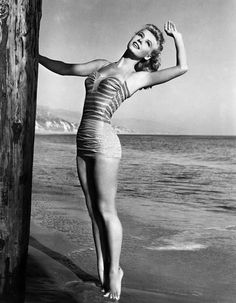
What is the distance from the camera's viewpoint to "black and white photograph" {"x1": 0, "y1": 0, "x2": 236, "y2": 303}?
215 centimetres

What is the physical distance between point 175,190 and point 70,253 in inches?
159

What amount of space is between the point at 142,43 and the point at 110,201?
2.13 feet

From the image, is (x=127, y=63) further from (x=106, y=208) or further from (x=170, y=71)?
(x=106, y=208)

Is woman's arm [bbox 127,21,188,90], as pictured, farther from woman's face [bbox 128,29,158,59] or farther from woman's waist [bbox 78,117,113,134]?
woman's waist [bbox 78,117,113,134]

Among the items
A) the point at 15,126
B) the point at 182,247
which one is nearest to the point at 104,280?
the point at 15,126

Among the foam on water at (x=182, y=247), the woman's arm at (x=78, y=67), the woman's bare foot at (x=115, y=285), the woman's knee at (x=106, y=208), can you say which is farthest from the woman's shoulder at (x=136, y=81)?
the foam on water at (x=182, y=247)

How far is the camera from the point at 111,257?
222 cm

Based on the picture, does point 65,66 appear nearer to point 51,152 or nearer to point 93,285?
point 93,285

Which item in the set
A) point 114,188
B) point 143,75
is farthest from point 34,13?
point 114,188

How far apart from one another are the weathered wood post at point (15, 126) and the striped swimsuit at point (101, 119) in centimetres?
21

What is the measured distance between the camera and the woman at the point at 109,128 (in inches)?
86.2

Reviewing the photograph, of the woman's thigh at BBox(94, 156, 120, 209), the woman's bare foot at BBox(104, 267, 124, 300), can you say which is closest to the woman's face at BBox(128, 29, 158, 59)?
the woman's thigh at BBox(94, 156, 120, 209)

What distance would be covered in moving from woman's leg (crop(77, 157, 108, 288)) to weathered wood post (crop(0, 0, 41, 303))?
0.22 metres

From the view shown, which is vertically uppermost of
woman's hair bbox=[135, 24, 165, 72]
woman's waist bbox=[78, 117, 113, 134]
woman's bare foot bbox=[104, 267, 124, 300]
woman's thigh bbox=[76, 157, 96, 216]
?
woman's hair bbox=[135, 24, 165, 72]
